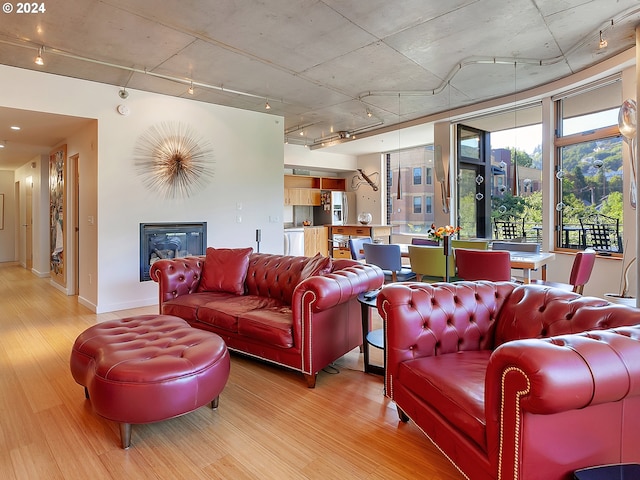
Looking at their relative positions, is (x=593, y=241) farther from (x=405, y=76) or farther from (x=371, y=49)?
(x=371, y=49)

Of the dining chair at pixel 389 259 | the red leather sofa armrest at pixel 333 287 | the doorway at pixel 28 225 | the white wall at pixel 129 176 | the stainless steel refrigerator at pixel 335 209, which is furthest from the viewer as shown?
the stainless steel refrigerator at pixel 335 209

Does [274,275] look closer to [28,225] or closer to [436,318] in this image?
[436,318]

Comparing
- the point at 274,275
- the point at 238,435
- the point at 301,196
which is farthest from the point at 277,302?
the point at 301,196

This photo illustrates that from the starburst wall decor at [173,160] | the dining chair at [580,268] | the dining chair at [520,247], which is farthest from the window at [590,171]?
the starburst wall decor at [173,160]

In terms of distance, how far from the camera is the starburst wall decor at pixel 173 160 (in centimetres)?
511

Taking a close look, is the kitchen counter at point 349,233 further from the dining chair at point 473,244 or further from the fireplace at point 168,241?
the fireplace at point 168,241

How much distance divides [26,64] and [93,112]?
0.75 m

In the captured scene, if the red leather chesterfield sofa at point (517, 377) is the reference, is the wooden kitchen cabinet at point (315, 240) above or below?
above

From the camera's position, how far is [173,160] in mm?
5324

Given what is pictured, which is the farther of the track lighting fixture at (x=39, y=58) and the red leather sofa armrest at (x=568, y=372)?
the track lighting fixture at (x=39, y=58)

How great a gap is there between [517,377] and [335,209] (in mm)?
8739

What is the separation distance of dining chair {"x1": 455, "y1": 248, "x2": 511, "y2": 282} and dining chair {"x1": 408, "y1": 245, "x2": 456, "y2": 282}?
318 millimetres

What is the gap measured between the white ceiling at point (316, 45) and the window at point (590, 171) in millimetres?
588

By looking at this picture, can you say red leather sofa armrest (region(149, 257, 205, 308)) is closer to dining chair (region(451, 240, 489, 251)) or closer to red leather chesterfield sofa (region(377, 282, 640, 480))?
red leather chesterfield sofa (region(377, 282, 640, 480))
